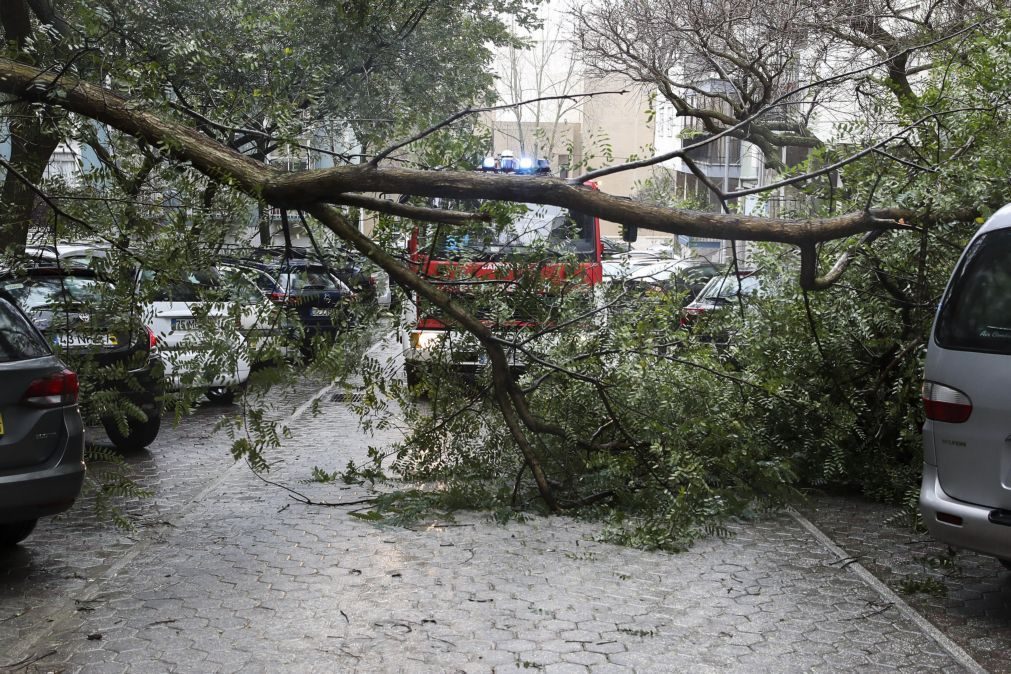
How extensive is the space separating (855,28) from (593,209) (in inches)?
549

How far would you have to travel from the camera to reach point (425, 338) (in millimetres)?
8398

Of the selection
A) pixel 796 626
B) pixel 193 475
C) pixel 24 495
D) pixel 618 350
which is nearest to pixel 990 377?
pixel 796 626

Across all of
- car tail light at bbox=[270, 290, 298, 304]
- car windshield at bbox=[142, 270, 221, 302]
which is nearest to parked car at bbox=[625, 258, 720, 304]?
car tail light at bbox=[270, 290, 298, 304]

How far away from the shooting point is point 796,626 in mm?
5797

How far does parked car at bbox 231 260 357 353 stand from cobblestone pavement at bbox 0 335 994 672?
1377 mm

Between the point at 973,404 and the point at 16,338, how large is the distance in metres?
5.32

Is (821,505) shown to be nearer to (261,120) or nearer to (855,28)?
(261,120)

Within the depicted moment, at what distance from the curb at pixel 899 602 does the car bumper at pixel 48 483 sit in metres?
4.65

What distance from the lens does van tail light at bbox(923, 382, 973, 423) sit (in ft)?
18.9

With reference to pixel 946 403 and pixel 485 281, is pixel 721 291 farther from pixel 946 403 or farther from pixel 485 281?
pixel 946 403

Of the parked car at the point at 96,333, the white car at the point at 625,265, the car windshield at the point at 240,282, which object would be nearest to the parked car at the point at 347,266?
the car windshield at the point at 240,282

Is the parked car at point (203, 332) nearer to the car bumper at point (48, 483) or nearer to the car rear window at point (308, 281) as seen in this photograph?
the car rear window at point (308, 281)

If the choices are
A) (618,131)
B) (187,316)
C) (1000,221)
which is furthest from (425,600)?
(618,131)

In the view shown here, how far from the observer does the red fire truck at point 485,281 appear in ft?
27.1
